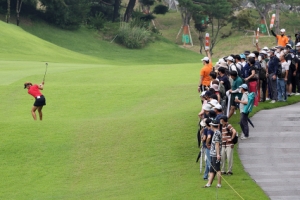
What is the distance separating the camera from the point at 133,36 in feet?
240

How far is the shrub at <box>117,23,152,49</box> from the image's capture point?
237 feet

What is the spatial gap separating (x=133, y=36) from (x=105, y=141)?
4917cm

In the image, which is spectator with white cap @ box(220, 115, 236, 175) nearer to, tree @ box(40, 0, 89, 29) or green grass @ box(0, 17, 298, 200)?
green grass @ box(0, 17, 298, 200)

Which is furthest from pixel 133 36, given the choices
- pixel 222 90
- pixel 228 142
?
pixel 228 142

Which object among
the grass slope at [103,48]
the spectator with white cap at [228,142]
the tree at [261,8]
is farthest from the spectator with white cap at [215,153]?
the tree at [261,8]

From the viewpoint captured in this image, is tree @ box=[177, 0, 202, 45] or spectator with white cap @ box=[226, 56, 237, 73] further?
tree @ box=[177, 0, 202, 45]

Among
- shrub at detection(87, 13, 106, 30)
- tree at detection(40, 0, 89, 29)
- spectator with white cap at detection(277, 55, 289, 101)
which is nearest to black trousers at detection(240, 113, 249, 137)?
spectator with white cap at detection(277, 55, 289, 101)

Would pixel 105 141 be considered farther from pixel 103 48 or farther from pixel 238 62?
pixel 103 48

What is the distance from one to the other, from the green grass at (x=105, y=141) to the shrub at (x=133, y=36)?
3347cm

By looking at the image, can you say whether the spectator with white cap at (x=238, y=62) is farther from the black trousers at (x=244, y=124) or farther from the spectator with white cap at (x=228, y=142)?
the spectator with white cap at (x=228, y=142)

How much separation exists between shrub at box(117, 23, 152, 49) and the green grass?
33.5 meters

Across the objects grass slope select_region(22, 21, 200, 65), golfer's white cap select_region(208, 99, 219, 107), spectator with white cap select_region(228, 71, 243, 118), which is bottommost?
grass slope select_region(22, 21, 200, 65)

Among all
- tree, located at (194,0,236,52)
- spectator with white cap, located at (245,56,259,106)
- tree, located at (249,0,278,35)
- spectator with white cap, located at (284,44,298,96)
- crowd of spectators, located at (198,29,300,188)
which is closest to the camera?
crowd of spectators, located at (198,29,300,188)

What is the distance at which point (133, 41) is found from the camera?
7262 cm
